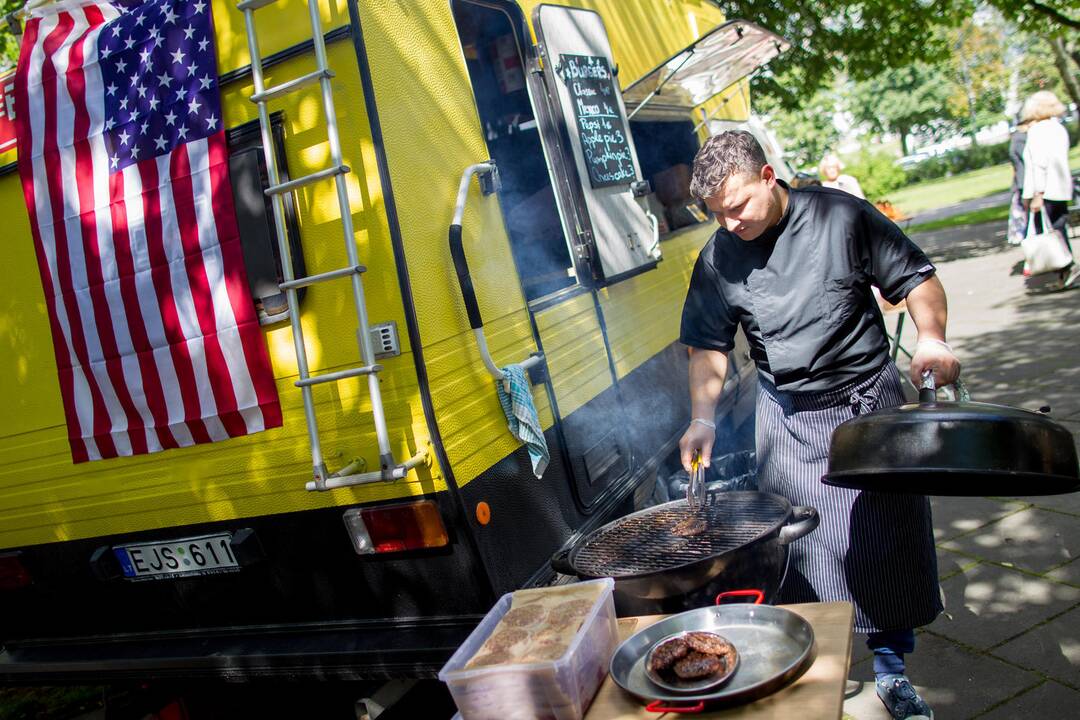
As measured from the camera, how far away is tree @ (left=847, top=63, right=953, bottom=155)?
178ft

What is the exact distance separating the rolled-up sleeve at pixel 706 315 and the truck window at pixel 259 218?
141 centimetres

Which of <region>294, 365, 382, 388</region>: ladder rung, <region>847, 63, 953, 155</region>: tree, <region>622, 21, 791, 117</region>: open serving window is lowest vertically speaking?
<region>294, 365, 382, 388</region>: ladder rung

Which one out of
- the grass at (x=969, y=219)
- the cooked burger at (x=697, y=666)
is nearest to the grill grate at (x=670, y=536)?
the cooked burger at (x=697, y=666)

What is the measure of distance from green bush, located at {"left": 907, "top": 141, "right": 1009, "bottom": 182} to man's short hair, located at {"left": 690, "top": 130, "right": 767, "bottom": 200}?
1754 inches

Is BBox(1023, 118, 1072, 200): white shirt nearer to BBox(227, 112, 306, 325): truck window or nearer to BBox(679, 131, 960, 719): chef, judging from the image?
BBox(679, 131, 960, 719): chef

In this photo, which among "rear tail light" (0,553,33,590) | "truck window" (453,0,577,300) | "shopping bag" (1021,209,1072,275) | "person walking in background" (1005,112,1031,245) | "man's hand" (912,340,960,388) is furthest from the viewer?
"person walking in background" (1005,112,1031,245)

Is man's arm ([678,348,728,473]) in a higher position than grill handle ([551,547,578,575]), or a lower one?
higher

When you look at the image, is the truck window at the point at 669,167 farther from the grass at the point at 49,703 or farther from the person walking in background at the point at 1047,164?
the person walking in background at the point at 1047,164

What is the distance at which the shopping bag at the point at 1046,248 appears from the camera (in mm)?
8828

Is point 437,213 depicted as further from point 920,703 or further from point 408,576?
point 920,703

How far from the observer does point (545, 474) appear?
10.7ft

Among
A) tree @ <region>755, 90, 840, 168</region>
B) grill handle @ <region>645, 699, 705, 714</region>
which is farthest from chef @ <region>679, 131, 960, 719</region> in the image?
tree @ <region>755, 90, 840, 168</region>

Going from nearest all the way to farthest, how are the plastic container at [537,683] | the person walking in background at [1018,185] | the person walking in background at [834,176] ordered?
the plastic container at [537,683]
the person walking in background at [834,176]
the person walking in background at [1018,185]

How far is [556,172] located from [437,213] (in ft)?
2.97
